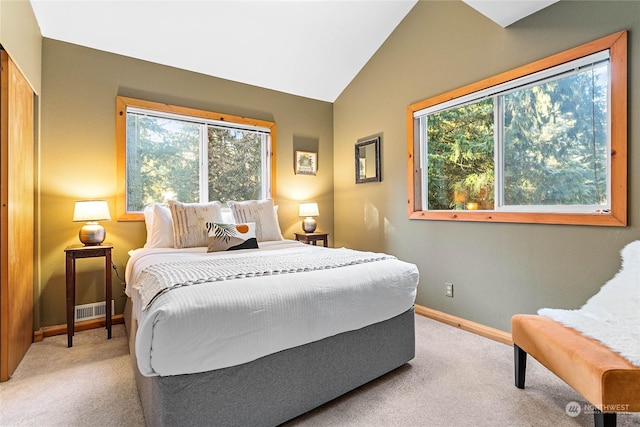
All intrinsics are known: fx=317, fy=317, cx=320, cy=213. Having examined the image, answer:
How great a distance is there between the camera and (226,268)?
1.68 metres

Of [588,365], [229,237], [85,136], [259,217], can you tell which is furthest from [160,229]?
[588,365]

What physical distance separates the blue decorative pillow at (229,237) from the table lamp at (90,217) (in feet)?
2.92

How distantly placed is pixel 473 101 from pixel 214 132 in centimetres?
268

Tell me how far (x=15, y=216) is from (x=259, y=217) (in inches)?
68.9

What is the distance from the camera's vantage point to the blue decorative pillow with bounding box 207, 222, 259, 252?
2.52m

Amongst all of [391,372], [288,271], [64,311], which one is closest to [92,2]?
[64,311]

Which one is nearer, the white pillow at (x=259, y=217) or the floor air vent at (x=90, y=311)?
the floor air vent at (x=90, y=311)

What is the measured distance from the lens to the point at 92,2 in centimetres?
258

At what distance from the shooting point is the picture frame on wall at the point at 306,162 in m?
4.16

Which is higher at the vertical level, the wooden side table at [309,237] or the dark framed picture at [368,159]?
the dark framed picture at [368,159]

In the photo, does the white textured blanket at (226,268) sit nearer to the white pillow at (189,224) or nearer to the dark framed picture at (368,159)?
the white pillow at (189,224)

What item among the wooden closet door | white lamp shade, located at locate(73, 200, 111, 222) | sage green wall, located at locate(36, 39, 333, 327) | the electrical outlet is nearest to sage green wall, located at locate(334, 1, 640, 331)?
the electrical outlet

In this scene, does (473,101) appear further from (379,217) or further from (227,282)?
(227,282)
